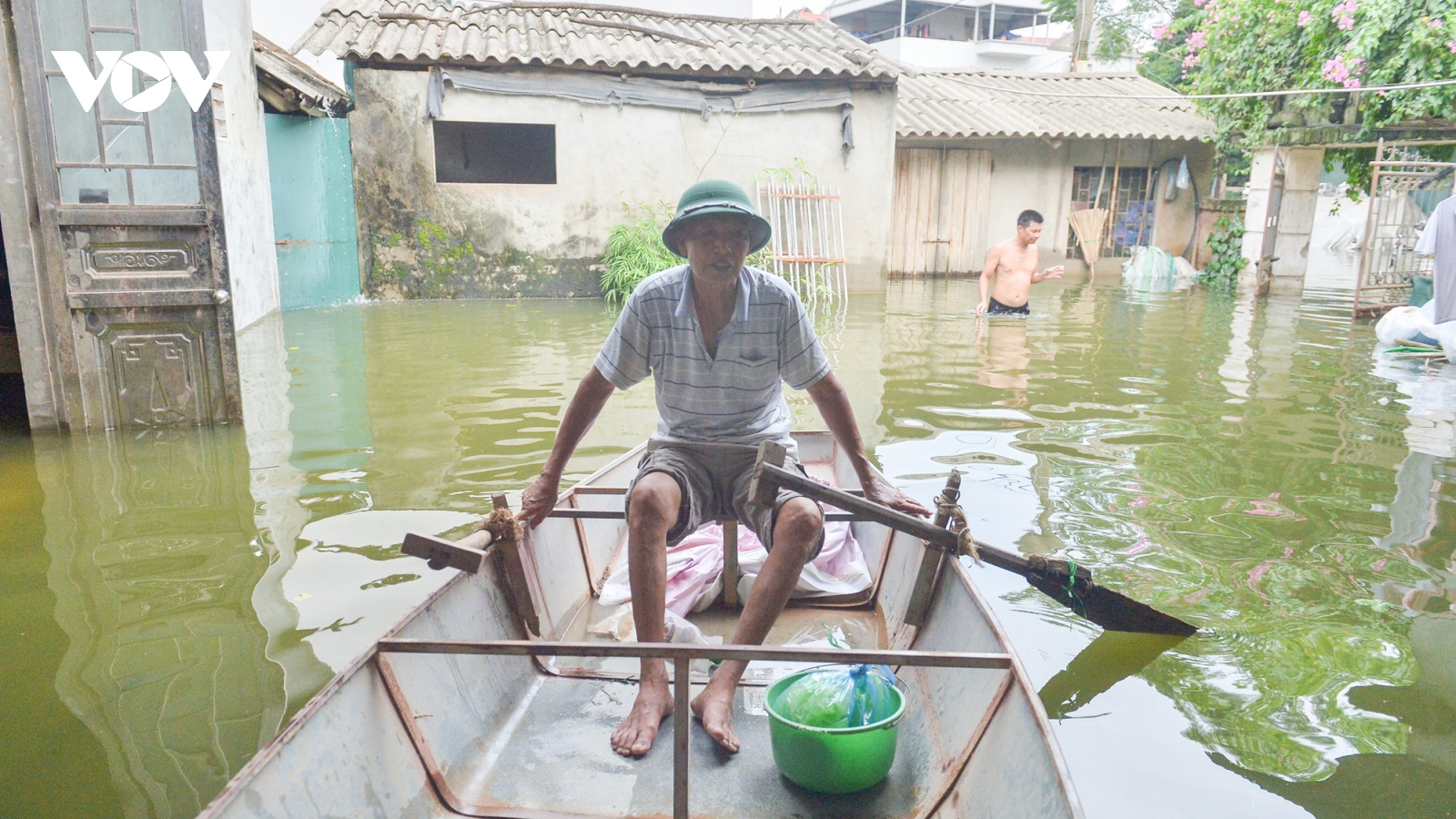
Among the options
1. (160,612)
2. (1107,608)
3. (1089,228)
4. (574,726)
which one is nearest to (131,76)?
(160,612)

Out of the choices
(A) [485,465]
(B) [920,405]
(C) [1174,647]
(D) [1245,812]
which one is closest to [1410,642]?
(C) [1174,647]

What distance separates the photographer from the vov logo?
5.30 m

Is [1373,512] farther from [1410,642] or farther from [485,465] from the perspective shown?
[485,465]

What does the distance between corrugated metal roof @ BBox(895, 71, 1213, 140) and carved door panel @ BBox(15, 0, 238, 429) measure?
10774 mm

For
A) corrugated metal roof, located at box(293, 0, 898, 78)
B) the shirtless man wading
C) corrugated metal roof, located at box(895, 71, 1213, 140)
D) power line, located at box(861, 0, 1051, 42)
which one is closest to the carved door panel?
corrugated metal roof, located at box(293, 0, 898, 78)

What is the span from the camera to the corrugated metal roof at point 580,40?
432 inches

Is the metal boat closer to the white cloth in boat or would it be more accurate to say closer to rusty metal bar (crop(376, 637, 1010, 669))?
rusty metal bar (crop(376, 637, 1010, 669))

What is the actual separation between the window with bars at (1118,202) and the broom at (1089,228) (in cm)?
15

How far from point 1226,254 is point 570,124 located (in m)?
10.3

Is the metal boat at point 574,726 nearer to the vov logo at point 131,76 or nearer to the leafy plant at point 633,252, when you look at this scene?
the vov logo at point 131,76

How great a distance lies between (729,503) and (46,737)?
6.75 feet

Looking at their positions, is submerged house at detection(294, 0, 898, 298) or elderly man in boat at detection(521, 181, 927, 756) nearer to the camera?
elderly man in boat at detection(521, 181, 927, 756)

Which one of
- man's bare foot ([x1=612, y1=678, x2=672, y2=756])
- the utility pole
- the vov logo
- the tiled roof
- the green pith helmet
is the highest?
the utility pole

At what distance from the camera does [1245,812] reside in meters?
2.48
